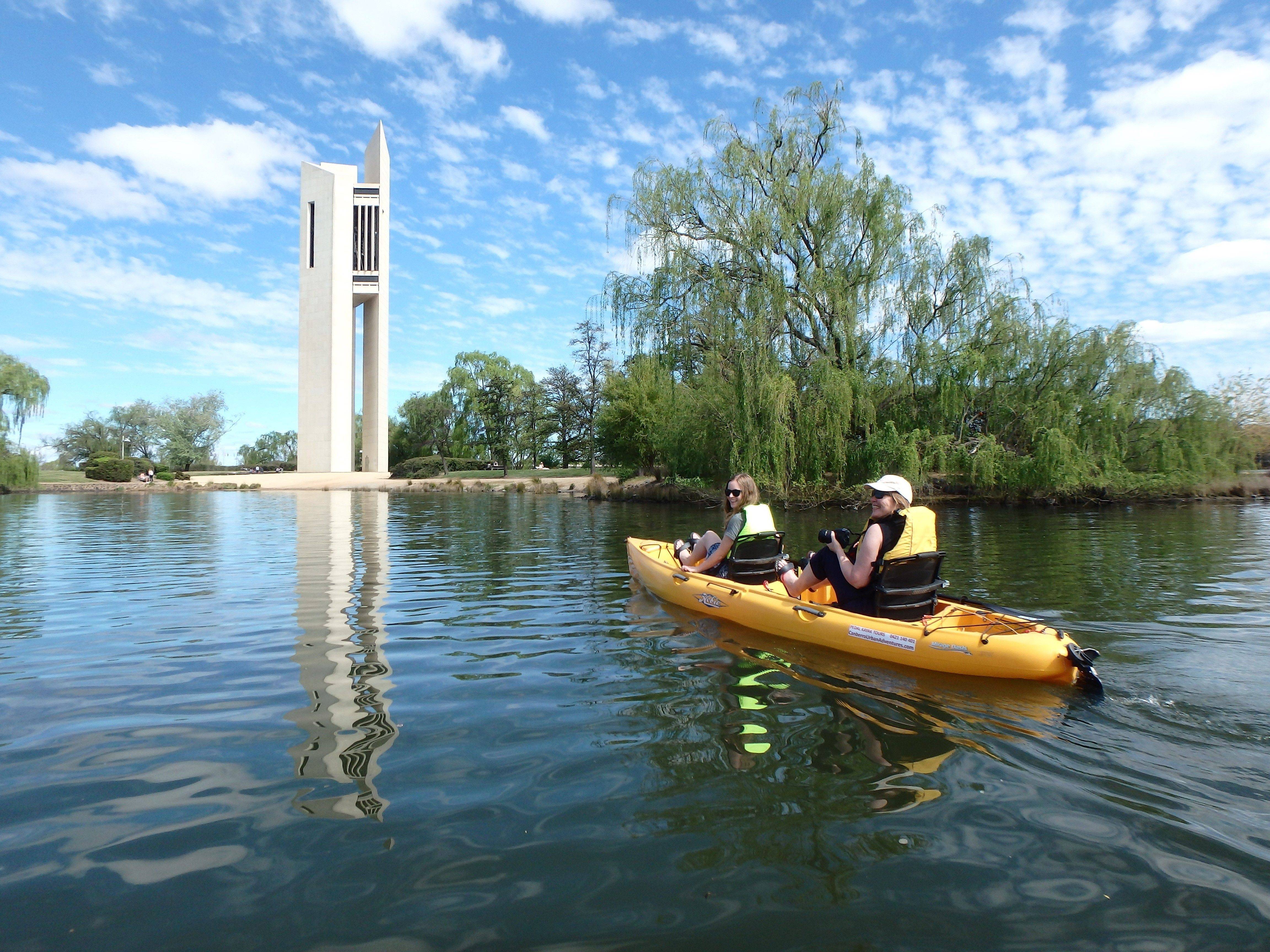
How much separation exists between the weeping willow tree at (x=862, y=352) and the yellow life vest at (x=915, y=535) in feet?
39.9

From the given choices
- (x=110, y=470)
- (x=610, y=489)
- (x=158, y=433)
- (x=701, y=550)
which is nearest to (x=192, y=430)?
(x=158, y=433)

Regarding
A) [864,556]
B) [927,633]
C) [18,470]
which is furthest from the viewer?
[18,470]

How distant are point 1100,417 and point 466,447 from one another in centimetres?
4533

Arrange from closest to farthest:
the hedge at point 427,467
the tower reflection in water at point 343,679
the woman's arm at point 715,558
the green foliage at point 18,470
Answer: the tower reflection in water at point 343,679, the woman's arm at point 715,558, the green foliage at point 18,470, the hedge at point 427,467

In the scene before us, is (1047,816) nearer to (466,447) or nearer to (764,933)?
(764,933)

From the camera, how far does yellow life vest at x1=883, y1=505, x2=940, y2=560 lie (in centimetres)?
512

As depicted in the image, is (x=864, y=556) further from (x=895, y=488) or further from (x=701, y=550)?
(x=701, y=550)

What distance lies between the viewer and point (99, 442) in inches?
2534

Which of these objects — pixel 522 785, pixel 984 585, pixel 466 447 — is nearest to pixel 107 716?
pixel 522 785

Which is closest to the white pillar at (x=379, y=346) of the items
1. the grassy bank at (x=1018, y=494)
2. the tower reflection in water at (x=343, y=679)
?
the grassy bank at (x=1018, y=494)

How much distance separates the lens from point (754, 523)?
6.88 m

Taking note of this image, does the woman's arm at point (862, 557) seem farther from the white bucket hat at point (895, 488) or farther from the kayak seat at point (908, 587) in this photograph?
the white bucket hat at point (895, 488)

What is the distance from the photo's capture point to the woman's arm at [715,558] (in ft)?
23.0

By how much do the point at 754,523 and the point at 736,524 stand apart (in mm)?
159
